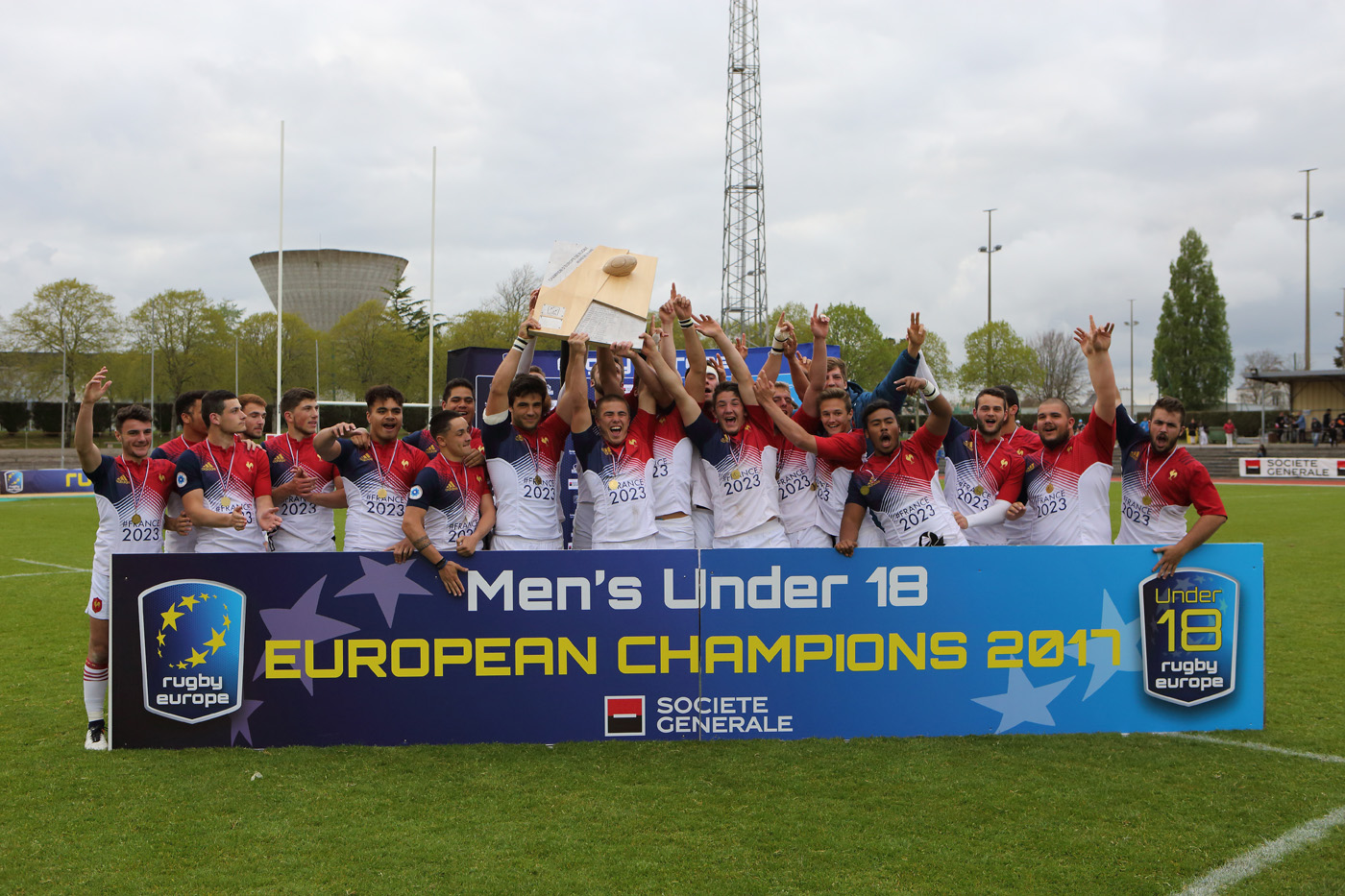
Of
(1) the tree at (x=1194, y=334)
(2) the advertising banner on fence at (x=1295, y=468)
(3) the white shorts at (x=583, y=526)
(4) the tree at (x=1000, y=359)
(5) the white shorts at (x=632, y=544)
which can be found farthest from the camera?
(1) the tree at (x=1194, y=334)

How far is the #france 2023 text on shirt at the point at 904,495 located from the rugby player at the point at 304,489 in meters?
3.49

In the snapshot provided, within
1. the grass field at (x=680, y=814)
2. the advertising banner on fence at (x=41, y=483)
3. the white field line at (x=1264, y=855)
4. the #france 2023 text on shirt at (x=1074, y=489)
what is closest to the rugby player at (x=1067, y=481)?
the #france 2023 text on shirt at (x=1074, y=489)

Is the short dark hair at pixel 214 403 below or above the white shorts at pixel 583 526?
above

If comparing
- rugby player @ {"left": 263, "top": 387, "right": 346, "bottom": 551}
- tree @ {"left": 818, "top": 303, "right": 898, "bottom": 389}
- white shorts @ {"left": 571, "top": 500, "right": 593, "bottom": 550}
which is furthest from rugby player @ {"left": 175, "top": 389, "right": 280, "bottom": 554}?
tree @ {"left": 818, "top": 303, "right": 898, "bottom": 389}

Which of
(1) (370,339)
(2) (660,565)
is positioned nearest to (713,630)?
(2) (660,565)

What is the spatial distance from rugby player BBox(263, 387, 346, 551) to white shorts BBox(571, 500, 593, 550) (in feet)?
5.24

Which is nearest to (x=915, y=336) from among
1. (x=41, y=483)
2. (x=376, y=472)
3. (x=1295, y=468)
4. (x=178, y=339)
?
(x=376, y=472)

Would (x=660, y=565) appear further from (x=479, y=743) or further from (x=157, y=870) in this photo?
(x=157, y=870)

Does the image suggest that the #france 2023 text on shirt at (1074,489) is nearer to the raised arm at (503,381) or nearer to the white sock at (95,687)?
the raised arm at (503,381)

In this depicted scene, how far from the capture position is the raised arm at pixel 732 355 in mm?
5707

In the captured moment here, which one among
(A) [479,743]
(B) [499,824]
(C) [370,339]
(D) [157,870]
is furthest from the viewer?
(C) [370,339]

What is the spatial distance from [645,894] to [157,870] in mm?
2013

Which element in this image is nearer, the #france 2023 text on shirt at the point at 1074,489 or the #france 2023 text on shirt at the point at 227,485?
the #france 2023 text on shirt at the point at 227,485

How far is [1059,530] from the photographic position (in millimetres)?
6188
